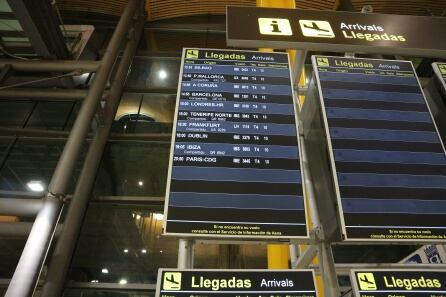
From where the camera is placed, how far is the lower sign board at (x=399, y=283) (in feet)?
6.70

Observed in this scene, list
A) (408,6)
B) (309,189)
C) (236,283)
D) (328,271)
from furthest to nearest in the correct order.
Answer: (408,6) < (309,189) < (328,271) < (236,283)

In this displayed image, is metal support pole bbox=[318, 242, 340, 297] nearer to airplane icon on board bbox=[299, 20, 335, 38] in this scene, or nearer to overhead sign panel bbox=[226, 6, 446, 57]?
overhead sign panel bbox=[226, 6, 446, 57]

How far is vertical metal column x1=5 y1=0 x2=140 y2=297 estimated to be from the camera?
3.92 metres

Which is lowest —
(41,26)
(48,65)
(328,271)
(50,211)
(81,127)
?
(328,271)

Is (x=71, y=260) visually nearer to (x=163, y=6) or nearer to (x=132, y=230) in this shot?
(x=132, y=230)

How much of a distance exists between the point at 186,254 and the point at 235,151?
94cm

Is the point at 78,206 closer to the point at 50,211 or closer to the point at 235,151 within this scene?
the point at 50,211

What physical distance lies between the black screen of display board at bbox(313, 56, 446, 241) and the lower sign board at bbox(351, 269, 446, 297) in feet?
0.86

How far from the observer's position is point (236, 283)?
208 centimetres

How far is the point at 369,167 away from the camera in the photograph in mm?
2758

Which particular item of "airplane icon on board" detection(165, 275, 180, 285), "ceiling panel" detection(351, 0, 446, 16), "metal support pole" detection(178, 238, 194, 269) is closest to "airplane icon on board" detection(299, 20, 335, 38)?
"metal support pole" detection(178, 238, 194, 269)

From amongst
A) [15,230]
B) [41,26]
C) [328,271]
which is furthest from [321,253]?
[41,26]

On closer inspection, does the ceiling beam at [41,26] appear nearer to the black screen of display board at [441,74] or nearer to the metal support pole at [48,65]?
the metal support pole at [48,65]

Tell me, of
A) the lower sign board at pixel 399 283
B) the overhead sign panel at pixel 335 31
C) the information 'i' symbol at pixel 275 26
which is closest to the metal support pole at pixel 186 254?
the lower sign board at pixel 399 283
